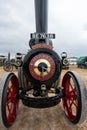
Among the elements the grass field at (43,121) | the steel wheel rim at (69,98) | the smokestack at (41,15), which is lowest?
the grass field at (43,121)

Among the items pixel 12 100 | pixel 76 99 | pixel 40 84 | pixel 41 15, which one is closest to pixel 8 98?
pixel 12 100

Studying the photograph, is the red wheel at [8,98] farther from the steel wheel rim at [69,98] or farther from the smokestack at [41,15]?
the smokestack at [41,15]

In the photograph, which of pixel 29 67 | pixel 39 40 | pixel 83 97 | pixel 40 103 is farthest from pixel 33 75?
pixel 39 40

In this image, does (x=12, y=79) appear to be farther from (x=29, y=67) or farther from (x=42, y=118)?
(x=42, y=118)

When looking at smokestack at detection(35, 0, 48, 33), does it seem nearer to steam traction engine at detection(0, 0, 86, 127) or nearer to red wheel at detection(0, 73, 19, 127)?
steam traction engine at detection(0, 0, 86, 127)

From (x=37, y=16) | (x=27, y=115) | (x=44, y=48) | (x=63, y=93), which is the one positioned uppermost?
(x=37, y=16)

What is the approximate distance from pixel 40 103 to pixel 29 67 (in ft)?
2.12

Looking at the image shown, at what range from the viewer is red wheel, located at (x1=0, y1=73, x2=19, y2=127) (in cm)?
399

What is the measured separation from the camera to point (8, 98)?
14.4 ft

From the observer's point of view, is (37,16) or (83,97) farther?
(37,16)

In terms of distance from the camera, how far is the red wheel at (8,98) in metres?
3.99

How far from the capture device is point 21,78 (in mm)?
5930

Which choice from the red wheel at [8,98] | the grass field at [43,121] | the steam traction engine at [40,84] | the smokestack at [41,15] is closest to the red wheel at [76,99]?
the steam traction engine at [40,84]

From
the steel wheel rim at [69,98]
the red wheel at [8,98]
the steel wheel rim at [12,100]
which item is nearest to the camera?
the red wheel at [8,98]
